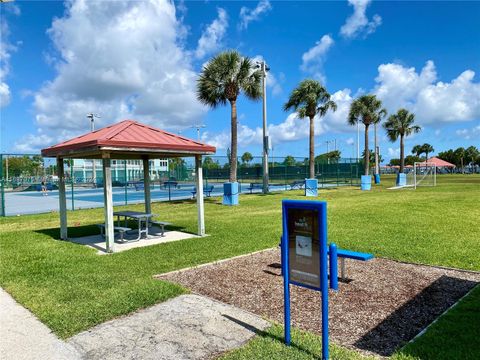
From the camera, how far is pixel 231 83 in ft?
66.1

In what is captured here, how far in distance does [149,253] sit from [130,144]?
2375mm

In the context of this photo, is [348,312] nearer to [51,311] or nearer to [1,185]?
[51,311]

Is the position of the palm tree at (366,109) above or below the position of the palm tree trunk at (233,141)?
above

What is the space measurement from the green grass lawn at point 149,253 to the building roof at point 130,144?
2.22 m

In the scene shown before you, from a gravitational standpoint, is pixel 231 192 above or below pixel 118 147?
below

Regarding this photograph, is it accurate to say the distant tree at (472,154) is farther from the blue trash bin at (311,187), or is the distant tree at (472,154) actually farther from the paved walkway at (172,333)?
the paved walkway at (172,333)

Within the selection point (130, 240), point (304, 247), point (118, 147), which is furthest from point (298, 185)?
point (304, 247)

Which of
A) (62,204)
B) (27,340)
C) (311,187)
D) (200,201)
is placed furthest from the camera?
(311,187)

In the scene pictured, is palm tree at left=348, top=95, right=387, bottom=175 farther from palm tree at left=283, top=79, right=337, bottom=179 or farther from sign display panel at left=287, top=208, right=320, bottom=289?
sign display panel at left=287, top=208, right=320, bottom=289

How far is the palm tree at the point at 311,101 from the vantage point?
92.9 ft

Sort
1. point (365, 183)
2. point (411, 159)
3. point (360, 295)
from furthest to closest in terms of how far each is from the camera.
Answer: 1. point (411, 159)
2. point (365, 183)
3. point (360, 295)

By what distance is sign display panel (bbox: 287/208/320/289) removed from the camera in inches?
139

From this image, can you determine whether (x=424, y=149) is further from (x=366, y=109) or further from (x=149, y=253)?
(x=149, y=253)

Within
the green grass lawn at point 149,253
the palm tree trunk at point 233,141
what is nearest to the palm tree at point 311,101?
the palm tree trunk at point 233,141
